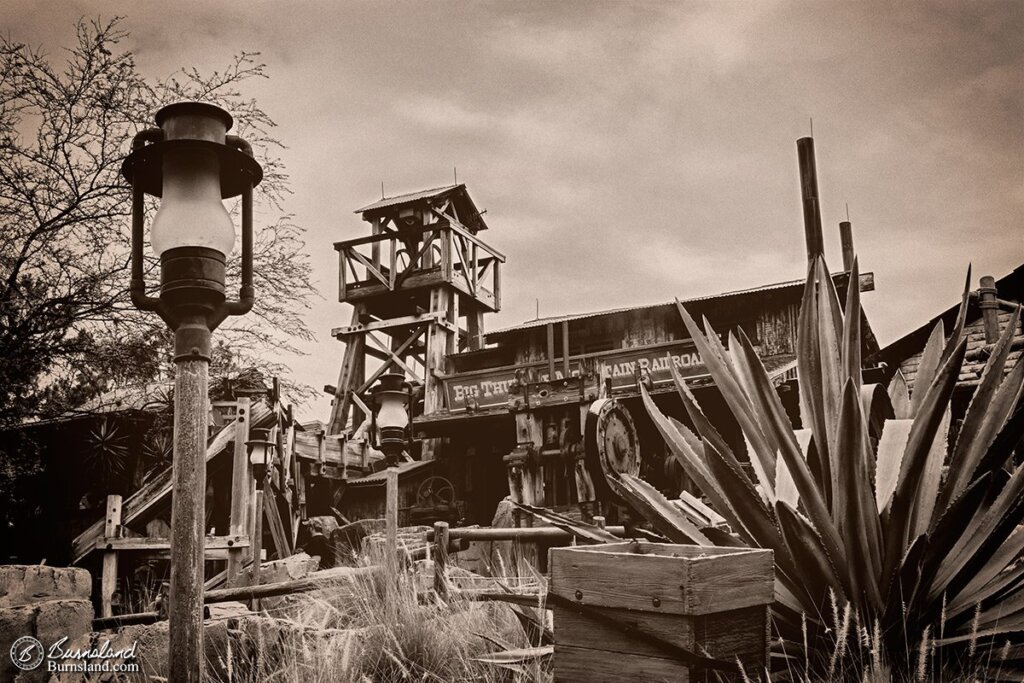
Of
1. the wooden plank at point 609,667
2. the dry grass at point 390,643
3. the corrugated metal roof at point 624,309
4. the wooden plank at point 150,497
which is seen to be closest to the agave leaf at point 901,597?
the wooden plank at point 609,667

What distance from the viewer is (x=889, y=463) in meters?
2.29

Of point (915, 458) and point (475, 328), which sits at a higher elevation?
point (475, 328)

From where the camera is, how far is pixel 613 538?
121 inches

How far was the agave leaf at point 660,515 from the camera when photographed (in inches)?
102

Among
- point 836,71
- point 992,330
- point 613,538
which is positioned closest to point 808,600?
point 613,538

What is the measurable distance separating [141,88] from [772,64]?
5665mm

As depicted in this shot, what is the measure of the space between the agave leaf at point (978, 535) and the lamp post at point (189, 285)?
7.24 feet

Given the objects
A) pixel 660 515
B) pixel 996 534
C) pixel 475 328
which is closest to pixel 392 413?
pixel 660 515

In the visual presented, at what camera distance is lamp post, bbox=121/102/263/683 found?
7.50 ft

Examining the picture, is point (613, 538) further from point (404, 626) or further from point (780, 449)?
point (404, 626)

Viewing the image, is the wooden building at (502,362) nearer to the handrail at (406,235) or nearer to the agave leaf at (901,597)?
the handrail at (406,235)
